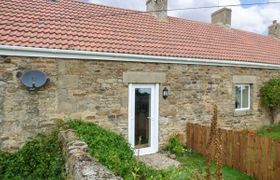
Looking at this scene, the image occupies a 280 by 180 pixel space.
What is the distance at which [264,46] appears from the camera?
14.9 metres

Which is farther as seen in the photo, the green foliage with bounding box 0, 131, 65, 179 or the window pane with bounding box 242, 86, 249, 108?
the window pane with bounding box 242, 86, 249, 108

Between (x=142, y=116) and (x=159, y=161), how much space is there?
1.61 metres

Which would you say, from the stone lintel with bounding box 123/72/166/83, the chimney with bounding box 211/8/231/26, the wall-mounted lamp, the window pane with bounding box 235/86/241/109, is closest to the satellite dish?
the stone lintel with bounding box 123/72/166/83

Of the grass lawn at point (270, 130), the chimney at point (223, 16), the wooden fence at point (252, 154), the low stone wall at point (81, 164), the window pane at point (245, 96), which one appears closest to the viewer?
the low stone wall at point (81, 164)

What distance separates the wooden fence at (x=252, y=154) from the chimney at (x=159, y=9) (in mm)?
5739

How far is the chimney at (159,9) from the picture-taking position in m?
11.8

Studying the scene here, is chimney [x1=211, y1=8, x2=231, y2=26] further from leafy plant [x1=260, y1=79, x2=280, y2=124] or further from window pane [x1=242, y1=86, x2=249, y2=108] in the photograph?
window pane [x1=242, y1=86, x2=249, y2=108]

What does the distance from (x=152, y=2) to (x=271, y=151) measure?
26.9ft

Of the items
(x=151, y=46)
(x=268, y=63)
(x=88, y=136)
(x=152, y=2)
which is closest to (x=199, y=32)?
(x=152, y=2)

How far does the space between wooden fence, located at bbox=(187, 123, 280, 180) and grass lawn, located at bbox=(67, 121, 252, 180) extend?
27 cm

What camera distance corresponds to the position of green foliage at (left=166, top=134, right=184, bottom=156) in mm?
8912

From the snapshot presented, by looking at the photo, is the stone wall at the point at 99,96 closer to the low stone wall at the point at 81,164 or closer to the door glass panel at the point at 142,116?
the door glass panel at the point at 142,116

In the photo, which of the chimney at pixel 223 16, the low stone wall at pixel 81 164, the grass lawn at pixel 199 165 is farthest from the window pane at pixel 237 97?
the low stone wall at pixel 81 164

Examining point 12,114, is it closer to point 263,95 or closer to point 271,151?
point 271,151
